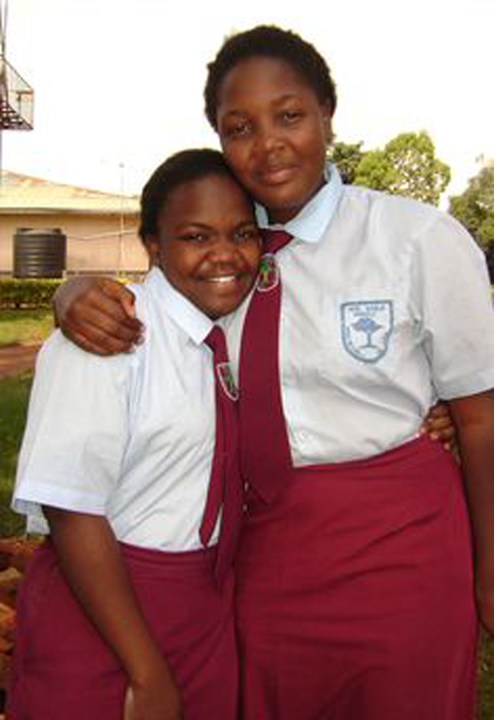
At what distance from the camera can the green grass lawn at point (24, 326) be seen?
39.5ft

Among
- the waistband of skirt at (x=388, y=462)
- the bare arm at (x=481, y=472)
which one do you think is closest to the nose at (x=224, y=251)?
the waistband of skirt at (x=388, y=462)

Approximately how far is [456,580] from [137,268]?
22.9 metres

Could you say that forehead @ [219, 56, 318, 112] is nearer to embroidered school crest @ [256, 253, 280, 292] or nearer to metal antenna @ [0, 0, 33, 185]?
embroidered school crest @ [256, 253, 280, 292]

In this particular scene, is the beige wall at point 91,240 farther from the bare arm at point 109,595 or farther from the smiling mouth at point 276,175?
the bare arm at point 109,595

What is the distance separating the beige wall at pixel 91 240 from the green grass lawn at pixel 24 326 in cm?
661

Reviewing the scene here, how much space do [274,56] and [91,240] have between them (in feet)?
75.2

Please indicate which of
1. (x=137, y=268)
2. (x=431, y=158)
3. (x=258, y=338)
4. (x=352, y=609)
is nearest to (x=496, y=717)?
(x=352, y=609)

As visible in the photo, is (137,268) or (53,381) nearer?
(53,381)

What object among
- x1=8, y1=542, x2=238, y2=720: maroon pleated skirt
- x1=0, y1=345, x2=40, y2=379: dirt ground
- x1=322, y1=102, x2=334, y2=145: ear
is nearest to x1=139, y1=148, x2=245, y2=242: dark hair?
x1=322, y1=102, x2=334, y2=145: ear

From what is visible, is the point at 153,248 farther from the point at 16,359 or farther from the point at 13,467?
the point at 16,359

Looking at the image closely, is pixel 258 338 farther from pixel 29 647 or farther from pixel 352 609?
pixel 29 647

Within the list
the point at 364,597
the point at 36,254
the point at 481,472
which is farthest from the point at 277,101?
the point at 36,254

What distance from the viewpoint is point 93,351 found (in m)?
1.56

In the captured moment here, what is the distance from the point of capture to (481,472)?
5.99 ft
